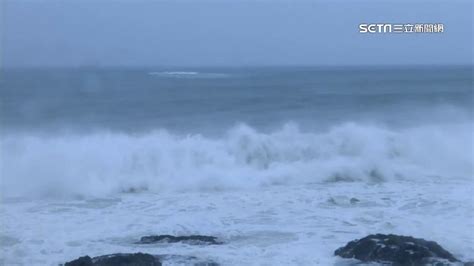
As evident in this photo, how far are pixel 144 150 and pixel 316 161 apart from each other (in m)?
3.58

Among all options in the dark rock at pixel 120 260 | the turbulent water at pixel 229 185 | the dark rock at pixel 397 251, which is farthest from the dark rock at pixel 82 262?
the dark rock at pixel 397 251

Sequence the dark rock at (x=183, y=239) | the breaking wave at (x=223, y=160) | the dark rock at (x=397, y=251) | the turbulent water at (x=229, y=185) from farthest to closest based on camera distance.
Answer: the breaking wave at (x=223, y=160)
the turbulent water at (x=229, y=185)
the dark rock at (x=183, y=239)
the dark rock at (x=397, y=251)

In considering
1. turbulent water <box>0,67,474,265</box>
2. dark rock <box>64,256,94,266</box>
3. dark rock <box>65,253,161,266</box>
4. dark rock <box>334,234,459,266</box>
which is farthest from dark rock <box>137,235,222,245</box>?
dark rock <box>334,234,459,266</box>

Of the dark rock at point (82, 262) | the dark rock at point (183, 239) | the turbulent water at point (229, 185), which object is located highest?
the turbulent water at point (229, 185)

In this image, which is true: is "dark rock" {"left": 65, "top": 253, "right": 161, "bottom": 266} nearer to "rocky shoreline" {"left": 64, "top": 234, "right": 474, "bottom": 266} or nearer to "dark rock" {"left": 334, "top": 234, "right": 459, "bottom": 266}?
"rocky shoreline" {"left": 64, "top": 234, "right": 474, "bottom": 266}

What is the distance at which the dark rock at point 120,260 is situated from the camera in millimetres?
6150

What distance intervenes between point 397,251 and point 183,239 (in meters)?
2.45

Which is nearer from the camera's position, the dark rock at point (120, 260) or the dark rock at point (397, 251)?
the dark rock at point (120, 260)

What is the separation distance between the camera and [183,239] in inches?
285

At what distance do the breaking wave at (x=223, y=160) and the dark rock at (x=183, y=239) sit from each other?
315cm

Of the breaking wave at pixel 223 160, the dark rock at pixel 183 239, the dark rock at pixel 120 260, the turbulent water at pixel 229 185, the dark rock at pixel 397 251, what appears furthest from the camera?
the breaking wave at pixel 223 160

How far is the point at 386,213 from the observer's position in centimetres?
862

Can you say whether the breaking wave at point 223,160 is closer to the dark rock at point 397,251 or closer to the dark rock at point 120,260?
the dark rock at point 120,260

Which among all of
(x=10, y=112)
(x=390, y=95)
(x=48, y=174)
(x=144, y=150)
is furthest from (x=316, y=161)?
(x=390, y=95)
